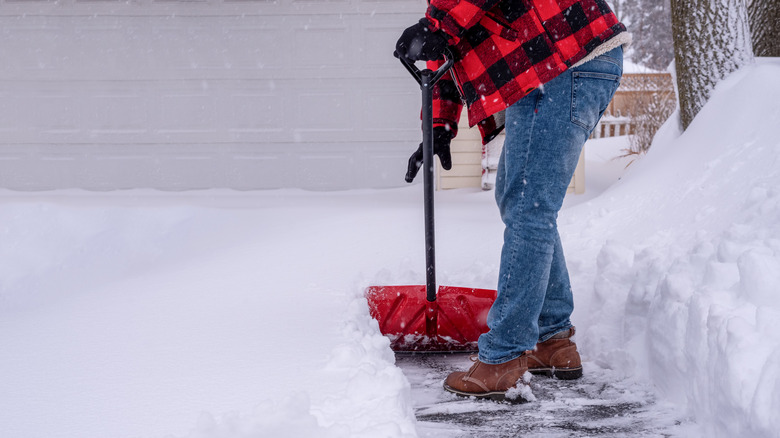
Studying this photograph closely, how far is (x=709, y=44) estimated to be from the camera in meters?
4.03

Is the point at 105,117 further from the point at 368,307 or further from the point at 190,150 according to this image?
the point at 368,307

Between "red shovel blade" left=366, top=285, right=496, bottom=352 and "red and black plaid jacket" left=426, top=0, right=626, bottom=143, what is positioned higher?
"red and black plaid jacket" left=426, top=0, right=626, bottom=143

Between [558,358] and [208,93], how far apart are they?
5.34 m

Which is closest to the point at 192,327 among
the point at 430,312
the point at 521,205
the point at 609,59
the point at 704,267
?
the point at 430,312

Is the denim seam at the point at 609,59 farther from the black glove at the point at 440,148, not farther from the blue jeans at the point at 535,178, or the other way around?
the black glove at the point at 440,148

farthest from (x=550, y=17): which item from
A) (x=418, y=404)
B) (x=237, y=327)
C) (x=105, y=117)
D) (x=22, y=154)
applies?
(x=22, y=154)

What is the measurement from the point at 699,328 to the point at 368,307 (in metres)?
1.21

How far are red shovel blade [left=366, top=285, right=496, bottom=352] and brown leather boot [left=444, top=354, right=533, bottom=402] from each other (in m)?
0.39

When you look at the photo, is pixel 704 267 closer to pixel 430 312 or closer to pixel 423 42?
pixel 430 312

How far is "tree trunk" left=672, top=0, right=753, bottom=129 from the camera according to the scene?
13.1ft

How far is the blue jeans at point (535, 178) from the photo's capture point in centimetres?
183

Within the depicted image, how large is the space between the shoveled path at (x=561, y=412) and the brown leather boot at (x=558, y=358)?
0.03m

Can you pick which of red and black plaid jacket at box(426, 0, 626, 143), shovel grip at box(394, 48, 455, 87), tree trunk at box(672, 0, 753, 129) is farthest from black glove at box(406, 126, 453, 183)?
tree trunk at box(672, 0, 753, 129)

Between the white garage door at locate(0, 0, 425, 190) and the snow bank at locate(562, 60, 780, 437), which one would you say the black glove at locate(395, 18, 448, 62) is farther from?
the white garage door at locate(0, 0, 425, 190)
